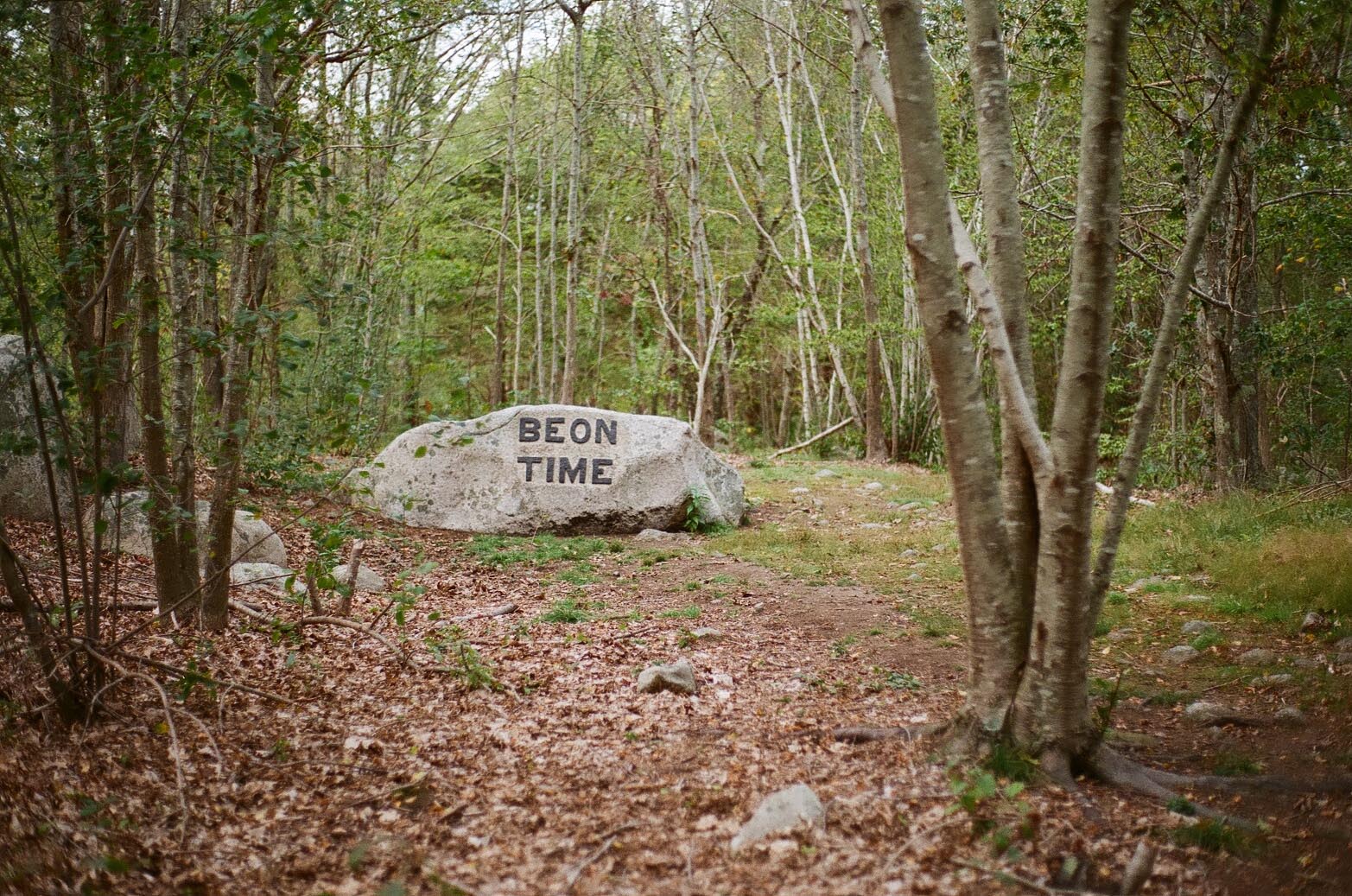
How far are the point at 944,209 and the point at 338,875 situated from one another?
3.18 metres

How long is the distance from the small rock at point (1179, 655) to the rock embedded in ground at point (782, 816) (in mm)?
2998

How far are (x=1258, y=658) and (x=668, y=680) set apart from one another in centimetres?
322

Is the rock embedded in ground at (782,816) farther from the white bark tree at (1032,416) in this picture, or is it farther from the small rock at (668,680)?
the small rock at (668,680)

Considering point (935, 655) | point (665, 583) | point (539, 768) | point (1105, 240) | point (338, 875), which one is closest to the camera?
point (338, 875)

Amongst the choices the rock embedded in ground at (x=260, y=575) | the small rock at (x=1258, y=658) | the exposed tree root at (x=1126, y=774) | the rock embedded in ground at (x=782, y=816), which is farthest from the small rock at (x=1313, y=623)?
the rock embedded in ground at (x=260, y=575)

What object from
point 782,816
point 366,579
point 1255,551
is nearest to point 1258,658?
point 1255,551

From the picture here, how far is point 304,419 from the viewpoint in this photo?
4461 millimetres

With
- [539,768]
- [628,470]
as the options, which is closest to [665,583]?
[628,470]

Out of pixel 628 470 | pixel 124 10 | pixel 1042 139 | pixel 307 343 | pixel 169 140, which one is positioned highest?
pixel 1042 139

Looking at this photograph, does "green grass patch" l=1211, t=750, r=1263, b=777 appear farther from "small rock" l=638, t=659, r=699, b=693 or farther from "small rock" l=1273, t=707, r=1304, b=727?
"small rock" l=638, t=659, r=699, b=693

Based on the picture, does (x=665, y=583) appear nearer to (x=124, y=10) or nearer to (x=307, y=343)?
(x=307, y=343)

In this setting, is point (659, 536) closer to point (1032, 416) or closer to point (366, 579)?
point (366, 579)

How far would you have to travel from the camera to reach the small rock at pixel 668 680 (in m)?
4.80

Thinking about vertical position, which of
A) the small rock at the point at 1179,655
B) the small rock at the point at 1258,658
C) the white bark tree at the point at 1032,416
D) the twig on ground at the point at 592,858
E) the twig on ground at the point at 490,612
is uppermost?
the white bark tree at the point at 1032,416
